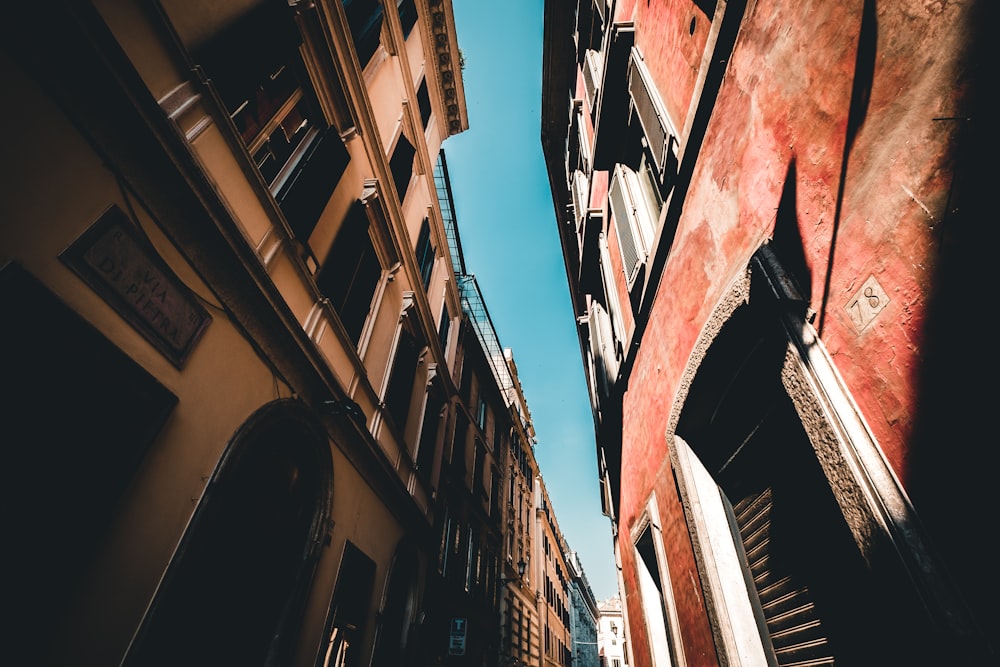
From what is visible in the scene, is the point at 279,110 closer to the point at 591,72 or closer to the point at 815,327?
the point at 591,72

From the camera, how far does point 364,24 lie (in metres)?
7.94

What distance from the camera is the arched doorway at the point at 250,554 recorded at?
3400 millimetres

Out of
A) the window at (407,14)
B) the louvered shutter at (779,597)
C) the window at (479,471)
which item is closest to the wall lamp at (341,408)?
the louvered shutter at (779,597)

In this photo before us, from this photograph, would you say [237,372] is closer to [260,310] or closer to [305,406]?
[260,310]

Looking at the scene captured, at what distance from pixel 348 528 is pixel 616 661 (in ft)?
225

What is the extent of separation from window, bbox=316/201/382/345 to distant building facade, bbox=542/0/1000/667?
420 centimetres

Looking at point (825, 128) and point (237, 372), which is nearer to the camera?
point (825, 128)

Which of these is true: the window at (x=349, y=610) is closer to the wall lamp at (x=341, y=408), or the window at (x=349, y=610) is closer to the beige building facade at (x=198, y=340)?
the beige building facade at (x=198, y=340)

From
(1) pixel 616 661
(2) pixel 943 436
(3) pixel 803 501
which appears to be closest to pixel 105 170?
(2) pixel 943 436

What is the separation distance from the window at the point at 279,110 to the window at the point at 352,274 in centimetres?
63

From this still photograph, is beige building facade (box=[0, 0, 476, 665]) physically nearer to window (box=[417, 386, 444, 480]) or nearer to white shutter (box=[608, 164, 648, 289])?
window (box=[417, 386, 444, 480])

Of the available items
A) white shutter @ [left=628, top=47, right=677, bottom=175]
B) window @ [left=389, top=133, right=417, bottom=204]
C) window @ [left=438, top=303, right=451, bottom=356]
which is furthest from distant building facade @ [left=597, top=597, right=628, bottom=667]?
white shutter @ [left=628, top=47, right=677, bottom=175]

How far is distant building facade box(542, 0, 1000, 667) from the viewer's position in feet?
4.11

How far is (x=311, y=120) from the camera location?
6.12 m
